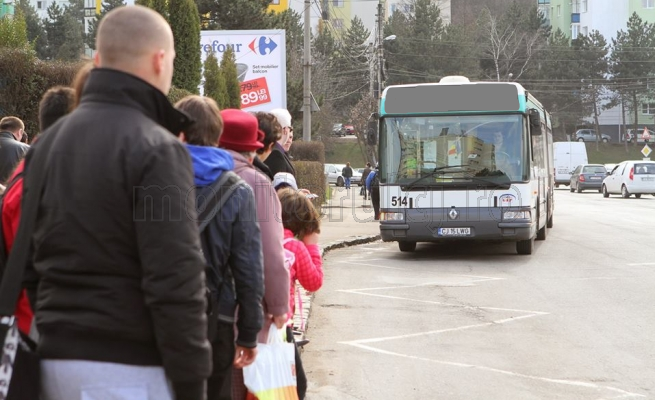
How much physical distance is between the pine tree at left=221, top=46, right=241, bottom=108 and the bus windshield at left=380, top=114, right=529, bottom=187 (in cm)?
1038

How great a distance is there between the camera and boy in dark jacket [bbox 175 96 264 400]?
3.89 meters

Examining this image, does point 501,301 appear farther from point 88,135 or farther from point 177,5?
point 177,5

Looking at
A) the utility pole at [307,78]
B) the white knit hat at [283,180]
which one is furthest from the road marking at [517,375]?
the utility pole at [307,78]

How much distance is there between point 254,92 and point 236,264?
23.7m

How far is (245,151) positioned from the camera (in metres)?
4.68

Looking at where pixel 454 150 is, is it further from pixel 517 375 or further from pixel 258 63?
pixel 258 63

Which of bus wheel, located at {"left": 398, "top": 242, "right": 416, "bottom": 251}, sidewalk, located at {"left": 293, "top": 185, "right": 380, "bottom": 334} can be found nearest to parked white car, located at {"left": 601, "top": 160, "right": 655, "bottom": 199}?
sidewalk, located at {"left": 293, "top": 185, "right": 380, "bottom": 334}

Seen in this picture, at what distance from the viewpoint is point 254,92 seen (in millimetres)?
27281

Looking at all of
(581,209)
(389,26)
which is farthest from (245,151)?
(389,26)

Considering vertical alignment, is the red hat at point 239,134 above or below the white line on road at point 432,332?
above

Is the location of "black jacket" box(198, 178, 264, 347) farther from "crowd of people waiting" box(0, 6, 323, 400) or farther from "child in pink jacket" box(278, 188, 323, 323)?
"child in pink jacket" box(278, 188, 323, 323)

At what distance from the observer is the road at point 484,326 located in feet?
23.1

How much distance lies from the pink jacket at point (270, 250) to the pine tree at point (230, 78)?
21410mm

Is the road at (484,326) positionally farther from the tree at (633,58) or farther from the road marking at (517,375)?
the tree at (633,58)
